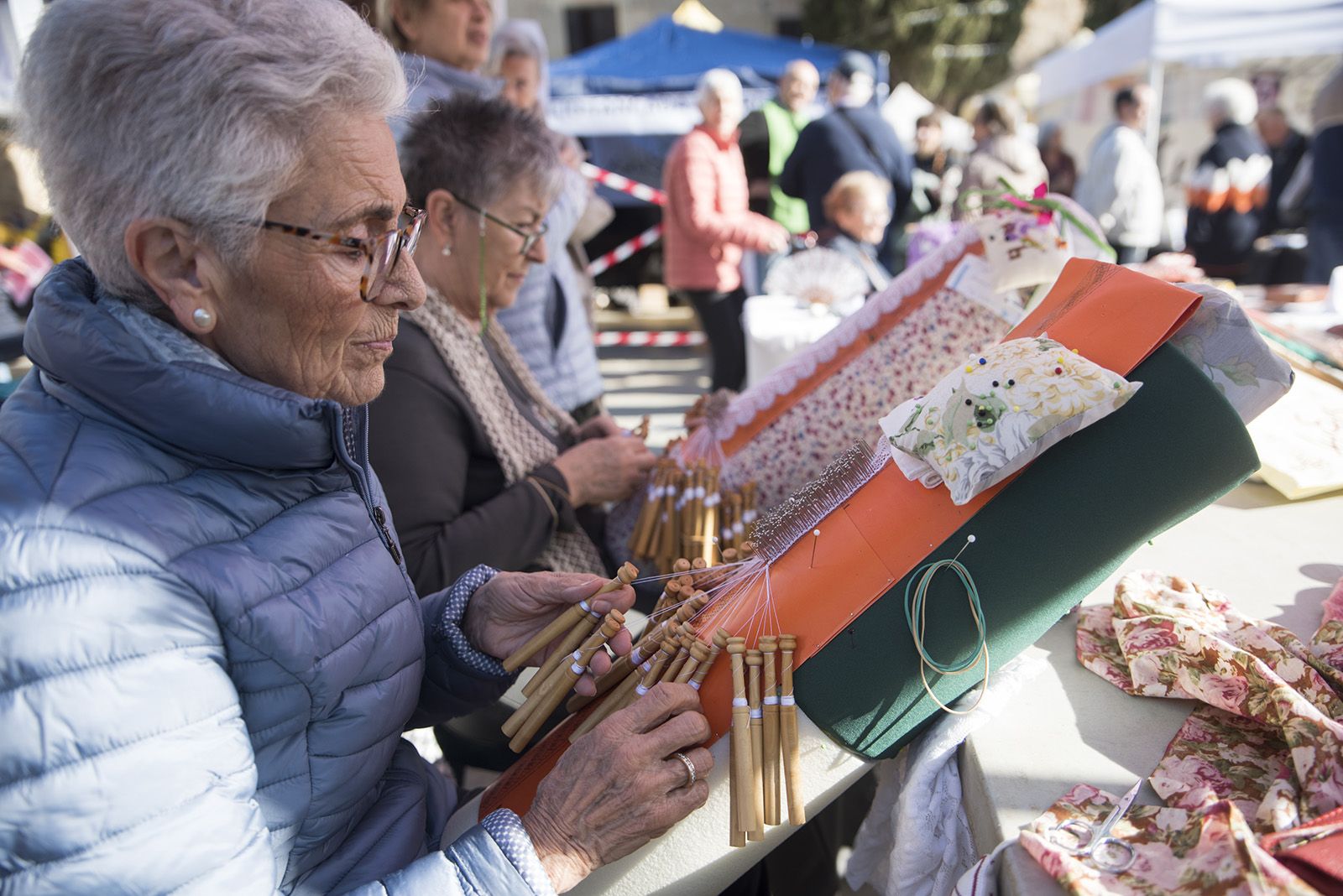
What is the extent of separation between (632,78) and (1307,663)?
7.83 metres

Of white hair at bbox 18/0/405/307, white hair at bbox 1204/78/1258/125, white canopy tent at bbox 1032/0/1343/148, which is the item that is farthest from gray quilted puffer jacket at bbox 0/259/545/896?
white canopy tent at bbox 1032/0/1343/148

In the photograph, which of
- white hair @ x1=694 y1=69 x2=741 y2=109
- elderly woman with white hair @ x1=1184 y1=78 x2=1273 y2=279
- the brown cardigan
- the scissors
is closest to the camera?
the scissors

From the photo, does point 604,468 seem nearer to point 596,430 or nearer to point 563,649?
point 596,430

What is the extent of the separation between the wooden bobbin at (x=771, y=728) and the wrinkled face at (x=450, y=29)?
2.18 metres

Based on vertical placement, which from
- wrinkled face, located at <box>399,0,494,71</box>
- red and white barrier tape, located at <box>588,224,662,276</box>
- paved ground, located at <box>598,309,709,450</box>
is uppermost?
wrinkled face, located at <box>399,0,494,71</box>

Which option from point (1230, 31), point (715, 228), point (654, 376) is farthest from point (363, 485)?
point (1230, 31)

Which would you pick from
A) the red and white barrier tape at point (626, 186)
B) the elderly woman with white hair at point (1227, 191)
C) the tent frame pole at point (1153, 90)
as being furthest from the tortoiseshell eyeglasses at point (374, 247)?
the tent frame pole at point (1153, 90)

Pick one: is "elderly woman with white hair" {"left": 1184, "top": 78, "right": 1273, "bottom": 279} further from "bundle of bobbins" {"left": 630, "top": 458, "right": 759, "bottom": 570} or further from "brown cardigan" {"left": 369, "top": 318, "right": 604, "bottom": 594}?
"brown cardigan" {"left": 369, "top": 318, "right": 604, "bottom": 594}

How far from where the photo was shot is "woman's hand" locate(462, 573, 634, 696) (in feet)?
4.15

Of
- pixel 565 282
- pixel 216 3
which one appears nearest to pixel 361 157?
pixel 216 3

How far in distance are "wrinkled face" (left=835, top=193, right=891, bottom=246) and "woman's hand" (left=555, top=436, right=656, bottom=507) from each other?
81.1 inches

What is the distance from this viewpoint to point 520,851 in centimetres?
93

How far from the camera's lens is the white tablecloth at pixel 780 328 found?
9.73 ft

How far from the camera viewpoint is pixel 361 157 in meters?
1.01
